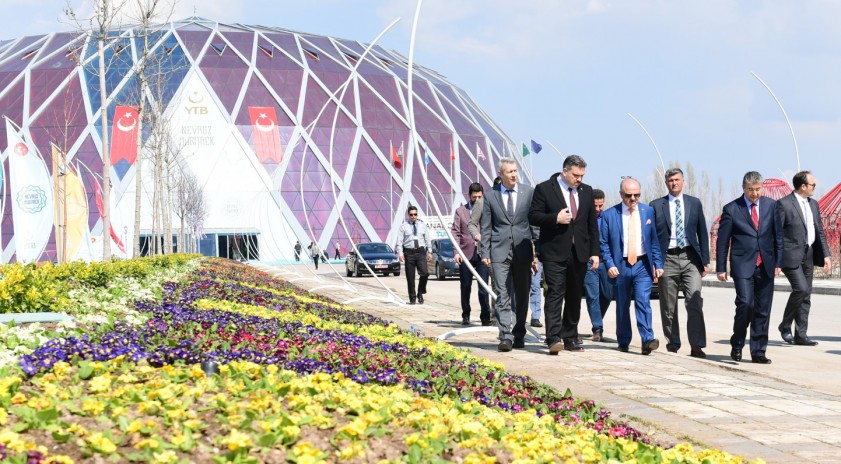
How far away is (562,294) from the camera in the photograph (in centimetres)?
1034

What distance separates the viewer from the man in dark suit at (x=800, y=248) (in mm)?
11344

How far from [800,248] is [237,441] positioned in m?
9.04

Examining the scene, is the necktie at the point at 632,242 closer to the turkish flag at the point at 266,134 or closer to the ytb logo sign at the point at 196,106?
the turkish flag at the point at 266,134

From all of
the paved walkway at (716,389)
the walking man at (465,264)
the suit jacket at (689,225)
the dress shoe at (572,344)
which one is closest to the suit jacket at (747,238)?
the suit jacket at (689,225)

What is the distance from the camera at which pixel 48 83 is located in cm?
7150

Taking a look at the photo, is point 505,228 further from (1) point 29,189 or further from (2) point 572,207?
(1) point 29,189

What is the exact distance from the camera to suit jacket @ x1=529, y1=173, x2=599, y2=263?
402 inches

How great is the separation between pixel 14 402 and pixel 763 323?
25.2 feet

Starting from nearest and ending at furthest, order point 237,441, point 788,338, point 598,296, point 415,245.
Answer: point 237,441 < point 788,338 < point 598,296 < point 415,245

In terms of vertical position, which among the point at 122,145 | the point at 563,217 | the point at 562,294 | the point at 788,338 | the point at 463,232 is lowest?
the point at 788,338

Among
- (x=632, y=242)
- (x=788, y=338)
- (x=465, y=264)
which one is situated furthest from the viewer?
(x=465, y=264)

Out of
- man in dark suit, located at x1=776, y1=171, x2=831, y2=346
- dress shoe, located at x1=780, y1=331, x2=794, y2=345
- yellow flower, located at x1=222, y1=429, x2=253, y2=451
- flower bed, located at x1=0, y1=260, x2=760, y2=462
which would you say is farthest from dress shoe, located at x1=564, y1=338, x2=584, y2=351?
yellow flower, located at x1=222, y1=429, x2=253, y2=451

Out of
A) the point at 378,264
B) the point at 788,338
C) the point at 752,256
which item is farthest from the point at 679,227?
the point at 378,264

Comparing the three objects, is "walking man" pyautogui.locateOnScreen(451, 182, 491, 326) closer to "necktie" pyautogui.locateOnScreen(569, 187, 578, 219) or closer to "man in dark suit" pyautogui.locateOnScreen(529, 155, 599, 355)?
"man in dark suit" pyautogui.locateOnScreen(529, 155, 599, 355)
